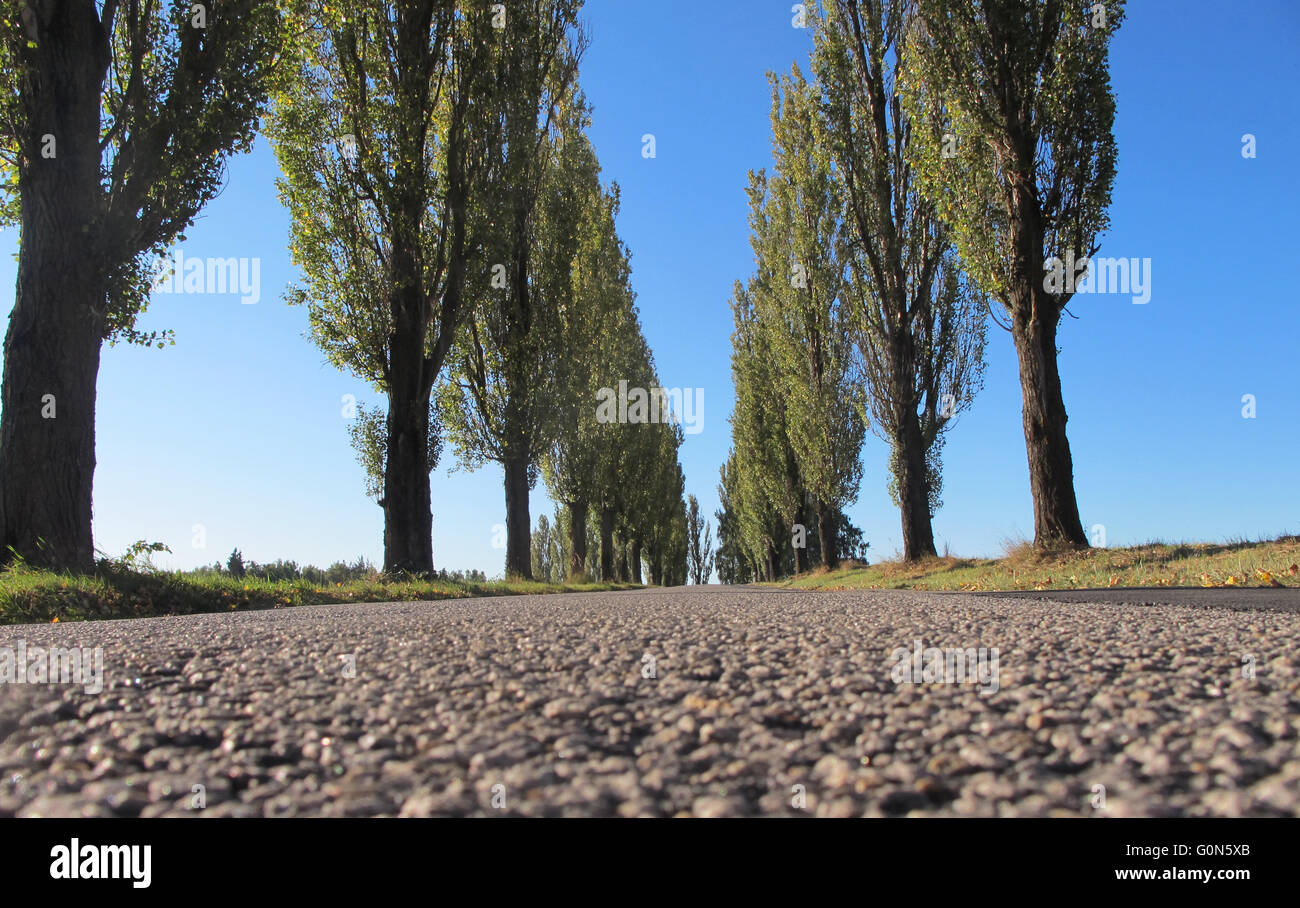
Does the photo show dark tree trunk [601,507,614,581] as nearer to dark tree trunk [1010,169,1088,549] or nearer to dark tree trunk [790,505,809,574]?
dark tree trunk [790,505,809,574]

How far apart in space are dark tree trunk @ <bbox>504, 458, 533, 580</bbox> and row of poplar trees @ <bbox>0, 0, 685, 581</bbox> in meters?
0.05

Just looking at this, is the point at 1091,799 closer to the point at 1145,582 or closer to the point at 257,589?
the point at 1145,582

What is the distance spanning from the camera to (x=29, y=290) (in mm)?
7977

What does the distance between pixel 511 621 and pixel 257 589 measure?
572 cm

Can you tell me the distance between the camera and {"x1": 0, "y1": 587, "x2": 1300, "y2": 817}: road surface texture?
1.38 m

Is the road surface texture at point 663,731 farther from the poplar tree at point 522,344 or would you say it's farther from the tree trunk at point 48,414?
the poplar tree at point 522,344

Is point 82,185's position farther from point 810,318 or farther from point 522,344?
point 810,318

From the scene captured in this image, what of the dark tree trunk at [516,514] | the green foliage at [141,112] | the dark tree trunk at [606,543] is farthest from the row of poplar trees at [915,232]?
the green foliage at [141,112]

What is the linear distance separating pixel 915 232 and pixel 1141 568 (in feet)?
31.1

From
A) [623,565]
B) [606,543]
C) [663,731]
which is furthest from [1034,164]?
[623,565]

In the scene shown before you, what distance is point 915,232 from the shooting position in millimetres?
15617

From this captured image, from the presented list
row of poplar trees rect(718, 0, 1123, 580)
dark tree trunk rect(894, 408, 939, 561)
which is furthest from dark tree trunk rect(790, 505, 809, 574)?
dark tree trunk rect(894, 408, 939, 561)

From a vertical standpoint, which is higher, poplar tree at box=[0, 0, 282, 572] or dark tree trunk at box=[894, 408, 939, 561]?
poplar tree at box=[0, 0, 282, 572]

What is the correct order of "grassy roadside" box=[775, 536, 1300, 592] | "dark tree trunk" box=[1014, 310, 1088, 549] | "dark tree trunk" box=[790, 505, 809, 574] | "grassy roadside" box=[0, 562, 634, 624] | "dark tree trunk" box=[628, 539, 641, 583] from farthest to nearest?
"dark tree trunk" box=[628, 539, 641, 583] < "dark tree trunk" box=[790, 505, 809, 574] < "dark tree trunk" box=[1014, 310, 1088, 549] < "grassy roadside" box=[775, 536, 1300, 592] < "grassy roadside" box=[0, 562, 634, 624]
